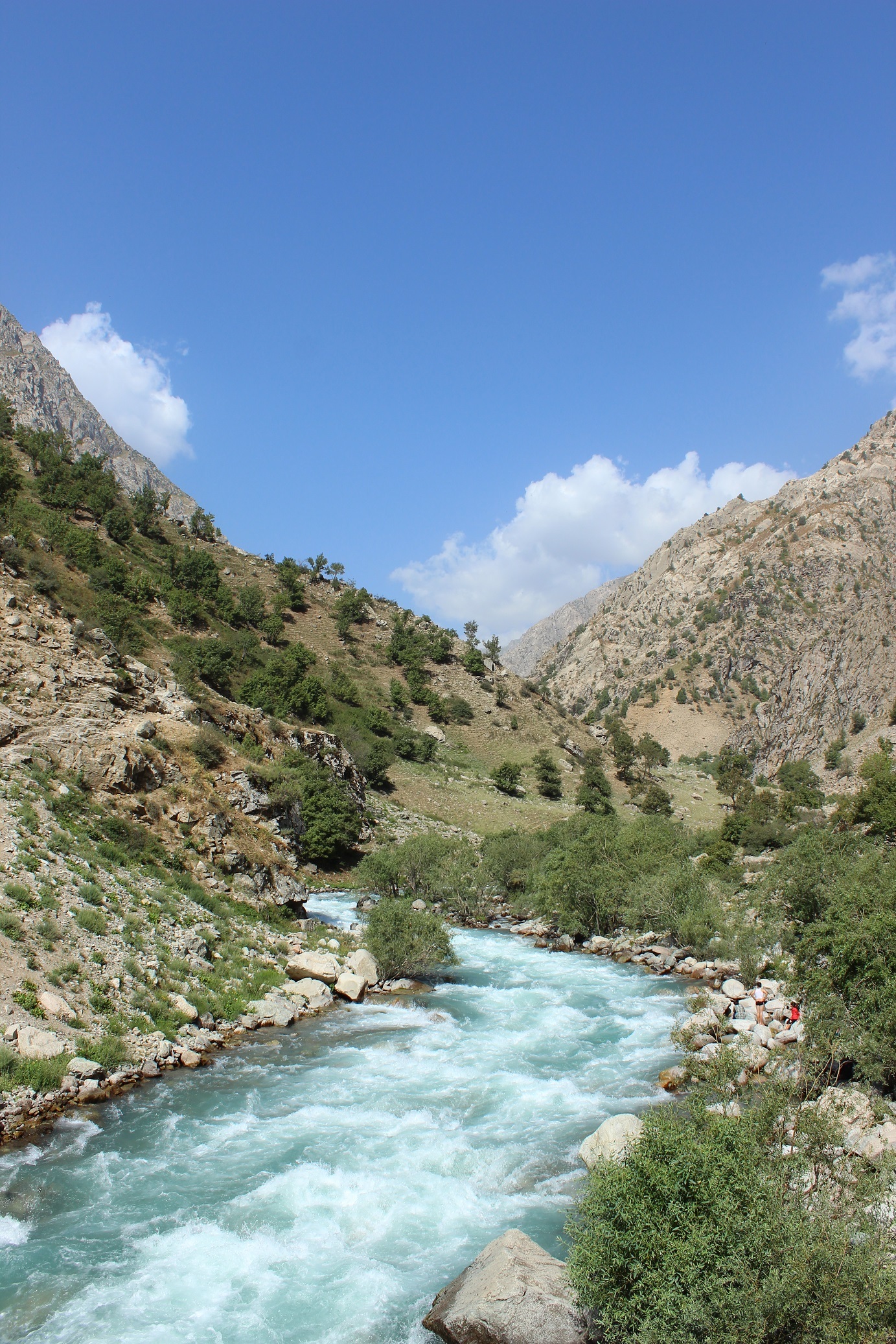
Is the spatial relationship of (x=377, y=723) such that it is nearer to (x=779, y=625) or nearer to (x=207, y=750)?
(x=207, y=750)

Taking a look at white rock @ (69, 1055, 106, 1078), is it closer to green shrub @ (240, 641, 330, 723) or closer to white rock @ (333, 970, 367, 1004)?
white rock @ (333, 970, 367, 1004)

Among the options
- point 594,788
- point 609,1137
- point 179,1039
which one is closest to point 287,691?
point 594,788

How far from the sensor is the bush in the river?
2419cm

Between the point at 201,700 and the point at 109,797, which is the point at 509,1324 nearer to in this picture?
the point at 109,797

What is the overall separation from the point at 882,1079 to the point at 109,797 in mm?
22981

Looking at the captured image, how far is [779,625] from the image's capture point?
382 ft

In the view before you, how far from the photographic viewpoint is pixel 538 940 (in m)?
33.9

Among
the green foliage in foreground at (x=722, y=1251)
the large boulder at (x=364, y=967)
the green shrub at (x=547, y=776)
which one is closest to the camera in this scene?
the green foliage in foreground at (x=722, y=1251)

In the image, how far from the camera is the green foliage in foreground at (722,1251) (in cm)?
651

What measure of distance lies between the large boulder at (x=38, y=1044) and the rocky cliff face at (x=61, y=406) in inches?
5197

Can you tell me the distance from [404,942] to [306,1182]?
1224 centimetres

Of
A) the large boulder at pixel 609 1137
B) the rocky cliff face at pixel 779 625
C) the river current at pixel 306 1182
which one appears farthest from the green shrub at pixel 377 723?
the rocky cliff face at pixel 779 625

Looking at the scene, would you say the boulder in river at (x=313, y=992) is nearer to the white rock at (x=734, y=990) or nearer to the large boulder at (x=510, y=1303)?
the white rock at (x=734, y=990)

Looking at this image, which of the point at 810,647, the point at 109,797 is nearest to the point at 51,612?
the point at 109,797
